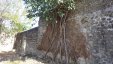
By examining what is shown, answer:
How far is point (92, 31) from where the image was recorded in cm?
697

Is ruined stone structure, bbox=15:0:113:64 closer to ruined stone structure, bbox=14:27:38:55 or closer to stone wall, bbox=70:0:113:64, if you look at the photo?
stone wall, bbox=70:0:113:64

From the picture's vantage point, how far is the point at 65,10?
323 inches

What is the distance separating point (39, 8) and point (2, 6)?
342 inches

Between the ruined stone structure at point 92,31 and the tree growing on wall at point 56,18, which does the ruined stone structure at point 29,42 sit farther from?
the ruined stone structure at point 92,31

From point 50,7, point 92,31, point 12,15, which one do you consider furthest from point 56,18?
point 12,15

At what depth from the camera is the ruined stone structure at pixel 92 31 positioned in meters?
6.38

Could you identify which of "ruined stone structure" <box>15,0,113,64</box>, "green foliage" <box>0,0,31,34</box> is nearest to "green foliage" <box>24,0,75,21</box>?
"ruined stone structure" <box>15,0,113,64</box>

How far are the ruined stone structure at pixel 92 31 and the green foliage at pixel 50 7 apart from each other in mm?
436

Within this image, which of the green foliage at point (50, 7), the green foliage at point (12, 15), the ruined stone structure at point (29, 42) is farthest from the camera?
the green foliage at point (12, 15)

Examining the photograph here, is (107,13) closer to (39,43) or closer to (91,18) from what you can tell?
(91,18)

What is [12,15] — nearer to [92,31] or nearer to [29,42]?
[29,42]

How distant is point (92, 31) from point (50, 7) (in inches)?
95.8

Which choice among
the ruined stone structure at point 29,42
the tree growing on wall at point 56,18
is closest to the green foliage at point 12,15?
the ruined stone structure at point 29,42

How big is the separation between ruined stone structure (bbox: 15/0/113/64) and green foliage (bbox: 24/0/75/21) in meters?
0.44
